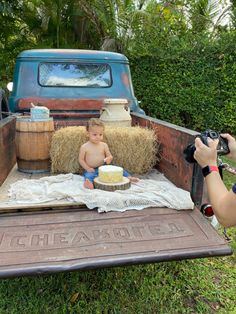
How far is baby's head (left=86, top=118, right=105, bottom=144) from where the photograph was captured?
285cm

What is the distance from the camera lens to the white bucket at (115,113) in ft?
11.4

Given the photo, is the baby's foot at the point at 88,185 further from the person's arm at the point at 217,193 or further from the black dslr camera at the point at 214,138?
the person's arm at the point at 217,193

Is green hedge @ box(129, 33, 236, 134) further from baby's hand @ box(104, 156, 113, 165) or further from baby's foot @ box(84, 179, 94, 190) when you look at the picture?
baby's foot @ box(84, 179, 94, 190)

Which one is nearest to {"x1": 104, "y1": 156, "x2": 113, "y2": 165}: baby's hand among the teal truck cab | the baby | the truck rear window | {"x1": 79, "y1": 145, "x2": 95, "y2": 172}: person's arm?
the baby

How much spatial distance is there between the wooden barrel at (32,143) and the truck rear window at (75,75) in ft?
3.31

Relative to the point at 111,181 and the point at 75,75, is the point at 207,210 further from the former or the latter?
the point at 75,75

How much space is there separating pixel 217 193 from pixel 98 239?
686 mm

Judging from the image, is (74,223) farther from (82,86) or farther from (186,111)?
(186,111)

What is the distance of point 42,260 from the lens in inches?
60.8

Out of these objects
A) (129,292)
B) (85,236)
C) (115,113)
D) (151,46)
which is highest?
(151,46)

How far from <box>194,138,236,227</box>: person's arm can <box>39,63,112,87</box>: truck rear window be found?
2.77m

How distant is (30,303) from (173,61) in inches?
257

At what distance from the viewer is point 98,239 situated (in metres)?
1.72

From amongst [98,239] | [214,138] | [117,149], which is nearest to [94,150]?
[117,149]
